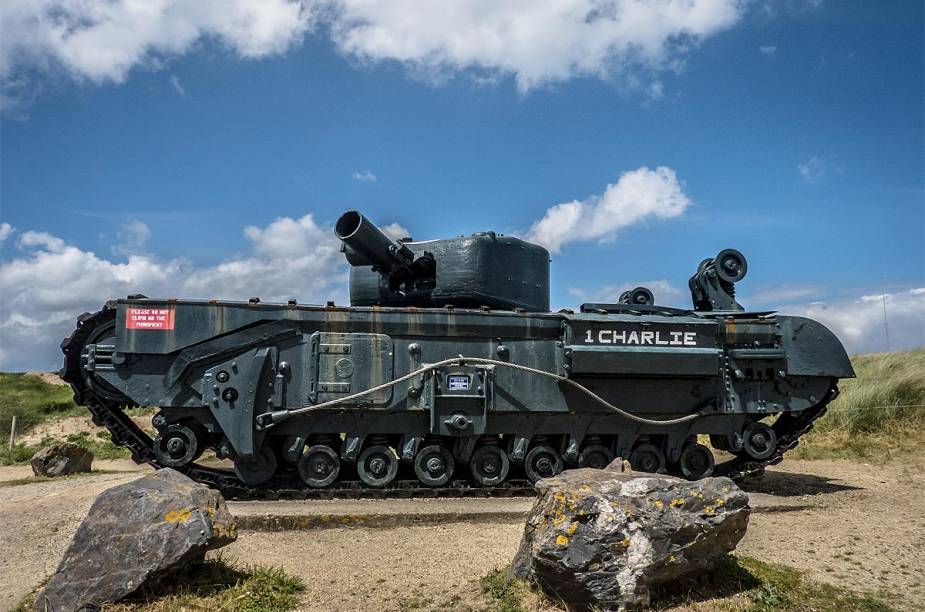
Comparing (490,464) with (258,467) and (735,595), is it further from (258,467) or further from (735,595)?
(735,595)

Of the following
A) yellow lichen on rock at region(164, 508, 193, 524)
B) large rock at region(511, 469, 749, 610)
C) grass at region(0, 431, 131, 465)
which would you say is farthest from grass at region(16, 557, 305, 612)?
grass at region(0, 431, 131, 465)

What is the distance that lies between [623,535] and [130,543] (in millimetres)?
3720

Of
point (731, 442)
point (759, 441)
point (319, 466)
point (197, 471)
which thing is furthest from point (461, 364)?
point (759, 441)

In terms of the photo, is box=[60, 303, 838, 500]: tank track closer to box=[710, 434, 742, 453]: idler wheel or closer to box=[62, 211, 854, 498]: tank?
box=[62, 211, 854, 498]: tank

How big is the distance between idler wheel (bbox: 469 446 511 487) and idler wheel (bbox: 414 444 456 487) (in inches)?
15.5

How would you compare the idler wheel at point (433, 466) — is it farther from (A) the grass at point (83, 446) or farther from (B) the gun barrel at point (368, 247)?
(A) the grass at point (83, 446)

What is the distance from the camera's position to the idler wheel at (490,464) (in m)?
10.1

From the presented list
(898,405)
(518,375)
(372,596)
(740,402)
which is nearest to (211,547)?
(372,596)

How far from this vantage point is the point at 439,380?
9.88 metres

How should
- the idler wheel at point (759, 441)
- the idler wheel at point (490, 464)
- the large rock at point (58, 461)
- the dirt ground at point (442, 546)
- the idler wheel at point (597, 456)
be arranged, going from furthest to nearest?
the large rock at point (58, 461), the idler wheel at point (759, 441), the idler wheel at point (597, 456), the idler wheel at point (490, 464), the dirt ground at point (442, 546)

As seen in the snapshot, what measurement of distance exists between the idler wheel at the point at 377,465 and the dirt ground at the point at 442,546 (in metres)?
0.60

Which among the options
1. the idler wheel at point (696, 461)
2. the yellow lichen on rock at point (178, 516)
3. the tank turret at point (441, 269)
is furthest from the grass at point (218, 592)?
the idler wheel at point (696, 461)

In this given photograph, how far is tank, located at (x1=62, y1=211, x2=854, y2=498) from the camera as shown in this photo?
954cm

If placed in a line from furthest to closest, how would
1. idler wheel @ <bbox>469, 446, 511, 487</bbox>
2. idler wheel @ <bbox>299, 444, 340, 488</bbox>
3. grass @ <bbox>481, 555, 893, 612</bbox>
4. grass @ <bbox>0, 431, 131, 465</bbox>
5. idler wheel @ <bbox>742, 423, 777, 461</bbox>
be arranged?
grass @ <bbox>0, 431, 131, 465</bbox> < idler wheel @ <bbox>742, 423, 777, 461</bbox> < idler wheel @ <bbox>469, 446, 511, 487</bbox> < idler wheel @ <bbox>299, 444, 340, 488</bbox> < grass @ <bbox>481, 555, 893, 612</bbox>
